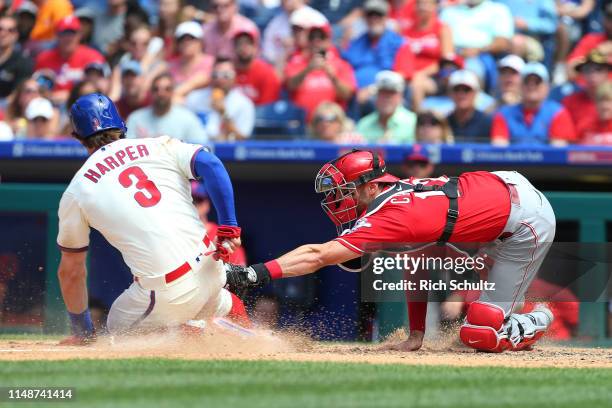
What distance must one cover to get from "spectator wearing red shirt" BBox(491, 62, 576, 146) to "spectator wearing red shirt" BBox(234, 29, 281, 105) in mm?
2292

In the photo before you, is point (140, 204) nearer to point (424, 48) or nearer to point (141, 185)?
point (141, 185)

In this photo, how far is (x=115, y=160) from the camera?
6141 mm

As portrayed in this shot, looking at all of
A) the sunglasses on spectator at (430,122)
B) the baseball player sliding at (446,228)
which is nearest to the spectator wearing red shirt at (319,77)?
the sunglasses on spectator at (430,122)

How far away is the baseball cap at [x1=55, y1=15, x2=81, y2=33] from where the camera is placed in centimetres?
1180

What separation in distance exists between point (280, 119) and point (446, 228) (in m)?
4.94

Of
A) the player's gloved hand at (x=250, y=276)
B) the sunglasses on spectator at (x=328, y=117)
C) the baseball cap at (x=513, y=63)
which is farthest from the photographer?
the baseball cap at (x=513, y=63)

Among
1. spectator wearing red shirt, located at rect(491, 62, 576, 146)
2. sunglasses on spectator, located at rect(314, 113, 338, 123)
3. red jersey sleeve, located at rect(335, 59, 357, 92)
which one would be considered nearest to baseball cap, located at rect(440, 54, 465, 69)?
spectator wearing red shirt, located at rect(491, 62, 576, 146)

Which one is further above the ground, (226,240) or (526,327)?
(226,240)

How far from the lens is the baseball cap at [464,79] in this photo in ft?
34.3

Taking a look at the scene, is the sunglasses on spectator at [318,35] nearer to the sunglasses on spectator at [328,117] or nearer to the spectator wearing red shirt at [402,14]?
the spectator wearing red shirt at [402,14]

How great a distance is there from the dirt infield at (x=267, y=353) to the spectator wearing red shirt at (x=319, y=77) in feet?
14.4

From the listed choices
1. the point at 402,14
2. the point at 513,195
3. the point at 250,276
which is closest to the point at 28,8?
the point at 402,14

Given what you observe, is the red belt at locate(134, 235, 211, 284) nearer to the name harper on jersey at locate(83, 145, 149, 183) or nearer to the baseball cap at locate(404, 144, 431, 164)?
the name harper on jersey at locate(83, 145, 149, 183)

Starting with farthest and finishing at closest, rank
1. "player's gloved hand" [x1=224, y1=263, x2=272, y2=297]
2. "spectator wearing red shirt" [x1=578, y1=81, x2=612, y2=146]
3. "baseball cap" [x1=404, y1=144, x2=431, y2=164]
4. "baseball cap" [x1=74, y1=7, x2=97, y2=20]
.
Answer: "baseball cap" [x1=74, y1=7, x2=97, y2=20] < "spectator wearing red shirt" [x1=578, y1=81, x2=612, y2=146] < "baseball cap" [x1=404, y1=144, x2=431, y2=164] < "player's gloved hand" [x1=224, y1=263, x2=272, y2=297]
